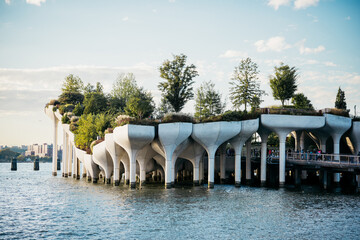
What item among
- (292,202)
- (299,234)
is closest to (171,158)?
(292,202)

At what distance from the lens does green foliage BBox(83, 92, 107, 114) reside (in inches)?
3359

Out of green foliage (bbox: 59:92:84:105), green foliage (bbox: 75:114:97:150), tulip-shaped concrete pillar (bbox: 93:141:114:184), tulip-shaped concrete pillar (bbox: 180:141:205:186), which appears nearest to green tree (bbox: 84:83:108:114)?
green foliage (bbox: 59:92:84:105)

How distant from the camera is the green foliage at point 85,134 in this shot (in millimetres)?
67869

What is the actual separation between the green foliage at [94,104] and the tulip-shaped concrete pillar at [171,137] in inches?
1545

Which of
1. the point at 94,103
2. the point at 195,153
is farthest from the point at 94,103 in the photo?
the point at 195,153

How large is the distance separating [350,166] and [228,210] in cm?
1901

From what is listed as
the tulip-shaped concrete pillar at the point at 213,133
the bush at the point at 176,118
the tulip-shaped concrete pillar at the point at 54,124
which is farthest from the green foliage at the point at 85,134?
the tulip-shaped concrete pillar at the point at 213,133

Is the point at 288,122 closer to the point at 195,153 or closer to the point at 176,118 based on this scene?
the point at 195,153

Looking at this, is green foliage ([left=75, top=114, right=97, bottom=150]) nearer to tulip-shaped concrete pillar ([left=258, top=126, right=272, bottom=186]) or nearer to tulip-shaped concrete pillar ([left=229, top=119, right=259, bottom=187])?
tulip-shaped concrete pillar ([left=229, top=119, right=259, bottom=187])

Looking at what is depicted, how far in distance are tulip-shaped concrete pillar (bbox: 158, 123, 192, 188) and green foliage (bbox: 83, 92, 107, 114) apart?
39.3 m

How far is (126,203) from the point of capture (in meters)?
37.5

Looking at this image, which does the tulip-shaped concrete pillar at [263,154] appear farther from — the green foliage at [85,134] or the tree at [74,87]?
the tree at [74,87]

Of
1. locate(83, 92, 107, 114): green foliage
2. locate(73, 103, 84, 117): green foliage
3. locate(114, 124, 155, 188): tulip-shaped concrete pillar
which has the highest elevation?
locate(83, 92, 107, 114): green foliage

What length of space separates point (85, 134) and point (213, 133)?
28.8m
